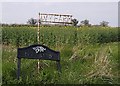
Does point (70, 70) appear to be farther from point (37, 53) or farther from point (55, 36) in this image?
point (55, 36)

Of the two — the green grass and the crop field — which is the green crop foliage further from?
the green grass

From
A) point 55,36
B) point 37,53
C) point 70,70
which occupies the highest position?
point 37,53

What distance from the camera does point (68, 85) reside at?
6.89m

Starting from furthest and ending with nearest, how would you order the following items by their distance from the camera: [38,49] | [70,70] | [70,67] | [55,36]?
[55,36]
[70,67]
[70,70]
[38,49]

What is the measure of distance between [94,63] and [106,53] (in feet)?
2.49

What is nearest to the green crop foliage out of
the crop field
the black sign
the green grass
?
the crop field

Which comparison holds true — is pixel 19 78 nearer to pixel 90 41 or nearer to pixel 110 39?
pixel 90 41

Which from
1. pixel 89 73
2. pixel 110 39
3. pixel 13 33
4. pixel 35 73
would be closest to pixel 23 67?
pixel 35 73

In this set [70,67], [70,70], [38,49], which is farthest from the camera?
[70,67]

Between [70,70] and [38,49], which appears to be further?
[70,70]

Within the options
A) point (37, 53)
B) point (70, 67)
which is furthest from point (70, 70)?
point (37, 53)

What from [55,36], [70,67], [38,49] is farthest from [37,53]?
[55,36]

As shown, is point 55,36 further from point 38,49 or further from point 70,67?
point 38,49

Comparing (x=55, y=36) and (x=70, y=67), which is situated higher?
(x=55, y=36)
